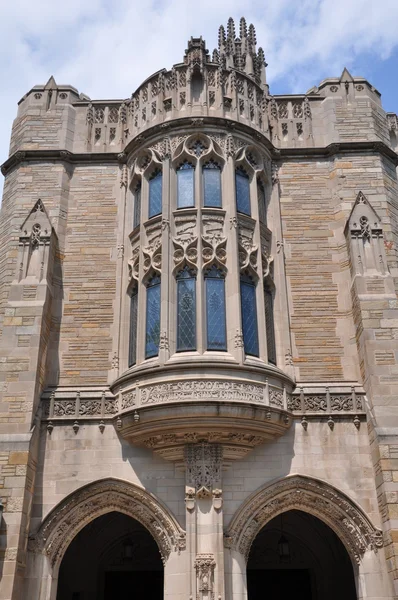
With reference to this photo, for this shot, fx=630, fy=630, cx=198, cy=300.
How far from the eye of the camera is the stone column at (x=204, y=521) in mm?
12023

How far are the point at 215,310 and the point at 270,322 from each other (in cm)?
159

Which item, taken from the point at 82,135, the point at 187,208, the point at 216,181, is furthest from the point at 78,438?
the point at 82,135

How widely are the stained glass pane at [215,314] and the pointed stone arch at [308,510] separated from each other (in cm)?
318

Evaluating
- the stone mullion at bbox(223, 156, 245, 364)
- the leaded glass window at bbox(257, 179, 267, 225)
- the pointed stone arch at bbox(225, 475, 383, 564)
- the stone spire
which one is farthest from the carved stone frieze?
the stone spire

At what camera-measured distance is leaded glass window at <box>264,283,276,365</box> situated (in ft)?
47.6

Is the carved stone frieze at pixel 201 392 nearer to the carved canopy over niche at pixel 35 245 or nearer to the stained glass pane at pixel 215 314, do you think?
the stained glass pane at pixel 215 314

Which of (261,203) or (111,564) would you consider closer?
(261,203)

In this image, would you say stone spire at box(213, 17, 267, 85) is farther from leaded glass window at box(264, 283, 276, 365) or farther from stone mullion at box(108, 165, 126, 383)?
leaded glass window at box(264, 283, 276, 365)

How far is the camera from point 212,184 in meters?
15.6

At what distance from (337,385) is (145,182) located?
22.6ft

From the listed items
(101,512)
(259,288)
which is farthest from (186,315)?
(101,512)

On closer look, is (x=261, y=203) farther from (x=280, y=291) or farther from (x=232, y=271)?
(x=232, y=271)

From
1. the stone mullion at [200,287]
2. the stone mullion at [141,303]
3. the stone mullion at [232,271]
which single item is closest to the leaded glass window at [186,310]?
the stone mullion at [200,287]

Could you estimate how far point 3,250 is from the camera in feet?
52.9
